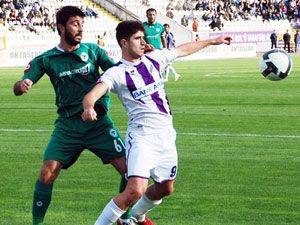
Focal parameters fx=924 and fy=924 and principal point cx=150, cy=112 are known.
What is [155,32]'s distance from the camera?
29.1 m

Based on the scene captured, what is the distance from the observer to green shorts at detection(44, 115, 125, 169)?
8781mm

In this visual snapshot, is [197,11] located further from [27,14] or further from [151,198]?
[151,198]

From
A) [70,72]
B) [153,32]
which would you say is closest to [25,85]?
[70,72]

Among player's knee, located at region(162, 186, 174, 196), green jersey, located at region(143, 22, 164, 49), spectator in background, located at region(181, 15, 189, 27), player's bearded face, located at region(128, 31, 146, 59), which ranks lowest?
spectator in background, located at region(181, 15, 189, 27)

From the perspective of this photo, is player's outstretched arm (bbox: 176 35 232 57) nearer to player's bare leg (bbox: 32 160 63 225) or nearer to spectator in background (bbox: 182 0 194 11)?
player's bare leg (bbox: 32 160 63 225)

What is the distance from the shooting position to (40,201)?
8633 millimetres

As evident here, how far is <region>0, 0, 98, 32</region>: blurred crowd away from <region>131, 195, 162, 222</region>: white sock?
43.8 meters

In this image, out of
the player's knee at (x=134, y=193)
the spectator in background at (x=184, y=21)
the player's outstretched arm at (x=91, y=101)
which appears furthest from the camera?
the spectator in background at (x=184, y=21)

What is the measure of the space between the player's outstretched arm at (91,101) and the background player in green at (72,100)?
109 cm

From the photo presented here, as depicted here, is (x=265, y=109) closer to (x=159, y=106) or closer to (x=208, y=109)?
(x=208, y=109)

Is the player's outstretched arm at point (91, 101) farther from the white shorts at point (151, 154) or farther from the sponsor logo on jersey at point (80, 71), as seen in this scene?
the sponsor logo on jersey at point (80, 71)

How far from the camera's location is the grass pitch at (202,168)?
941 centimetres

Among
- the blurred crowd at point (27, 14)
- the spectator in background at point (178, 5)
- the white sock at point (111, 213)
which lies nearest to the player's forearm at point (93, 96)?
the white sock at point (111, 213)

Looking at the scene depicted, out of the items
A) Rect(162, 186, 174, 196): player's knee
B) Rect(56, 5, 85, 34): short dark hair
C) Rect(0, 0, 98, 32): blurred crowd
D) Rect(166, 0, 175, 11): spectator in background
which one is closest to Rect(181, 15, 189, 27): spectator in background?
Rect(166, 0, 175, 11): spectator in background
